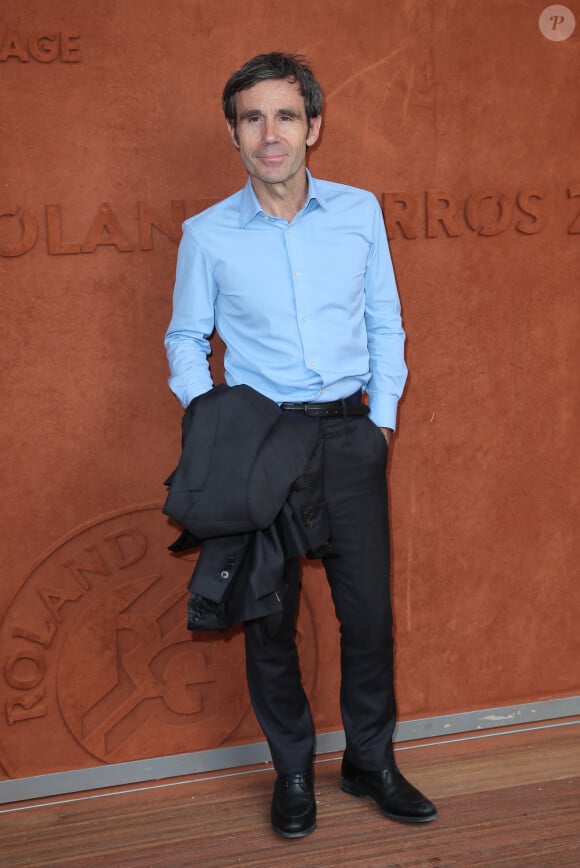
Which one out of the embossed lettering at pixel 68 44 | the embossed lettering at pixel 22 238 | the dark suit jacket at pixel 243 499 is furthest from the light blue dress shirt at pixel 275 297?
the embossed lettering at pixel 68 44

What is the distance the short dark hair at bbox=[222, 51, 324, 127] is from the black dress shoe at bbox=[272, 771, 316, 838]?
64.9 inches

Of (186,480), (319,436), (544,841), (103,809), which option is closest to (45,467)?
(186,480)

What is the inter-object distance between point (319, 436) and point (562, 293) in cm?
103

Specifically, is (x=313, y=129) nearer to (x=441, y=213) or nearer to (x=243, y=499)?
(x=441, y=213)

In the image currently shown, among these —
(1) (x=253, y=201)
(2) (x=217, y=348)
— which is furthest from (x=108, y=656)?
(1) (x=253, y=201)

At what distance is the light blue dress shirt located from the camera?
7.52 feet

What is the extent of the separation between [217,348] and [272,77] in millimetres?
747

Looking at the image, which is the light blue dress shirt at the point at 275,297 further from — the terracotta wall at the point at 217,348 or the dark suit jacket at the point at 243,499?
the terracotta wall at the point at 217,348

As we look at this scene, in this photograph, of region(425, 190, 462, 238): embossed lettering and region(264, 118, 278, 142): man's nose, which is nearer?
region(264, 118, 278, 142): man's nose

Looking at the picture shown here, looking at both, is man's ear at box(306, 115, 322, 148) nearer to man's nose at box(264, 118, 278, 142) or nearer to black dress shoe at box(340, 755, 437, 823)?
man's nose at box(264, 118, 278, 142)

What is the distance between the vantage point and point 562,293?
9.39ft

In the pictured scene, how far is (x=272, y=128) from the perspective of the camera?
7.29ft

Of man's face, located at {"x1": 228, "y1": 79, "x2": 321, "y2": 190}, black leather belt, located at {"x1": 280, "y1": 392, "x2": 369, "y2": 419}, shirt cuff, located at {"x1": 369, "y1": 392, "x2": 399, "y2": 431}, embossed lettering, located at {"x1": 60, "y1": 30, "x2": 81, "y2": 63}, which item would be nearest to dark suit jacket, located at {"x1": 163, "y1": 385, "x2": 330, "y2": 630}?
black leather belt, located at {"x1": 280, "y1": 392, "x2": 369, "y2": 419}

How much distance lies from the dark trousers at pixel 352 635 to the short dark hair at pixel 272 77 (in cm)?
77
